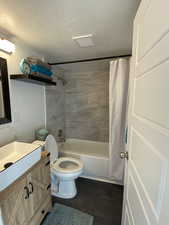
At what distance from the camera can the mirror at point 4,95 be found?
4.31 feet

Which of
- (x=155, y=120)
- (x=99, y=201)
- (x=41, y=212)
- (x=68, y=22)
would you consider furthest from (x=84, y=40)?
(x=99, y=201)

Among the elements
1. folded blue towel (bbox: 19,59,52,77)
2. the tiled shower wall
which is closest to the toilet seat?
the tiled shower wall

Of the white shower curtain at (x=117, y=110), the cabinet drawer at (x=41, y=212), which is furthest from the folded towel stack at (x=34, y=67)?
the cabinet drawer at (x=41, y=212)

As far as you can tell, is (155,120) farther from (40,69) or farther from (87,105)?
(87,105)

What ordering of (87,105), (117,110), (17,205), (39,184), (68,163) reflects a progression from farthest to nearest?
(87,105)
(68,163)
(117,110)
(39,184)
(17,205)

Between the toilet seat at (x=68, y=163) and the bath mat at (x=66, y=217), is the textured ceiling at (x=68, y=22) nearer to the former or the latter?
the toilet seat at (x=68, y=163)

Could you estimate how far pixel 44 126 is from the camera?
80.7 inches

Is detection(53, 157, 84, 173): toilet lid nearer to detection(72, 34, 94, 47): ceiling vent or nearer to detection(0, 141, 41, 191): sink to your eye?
detection(0, 141, 41, 191): sink

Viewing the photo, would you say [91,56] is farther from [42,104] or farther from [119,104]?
[42,104]

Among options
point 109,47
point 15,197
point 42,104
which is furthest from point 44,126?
point 109,47

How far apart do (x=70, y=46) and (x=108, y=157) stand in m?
1.85

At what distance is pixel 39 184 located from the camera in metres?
1.26

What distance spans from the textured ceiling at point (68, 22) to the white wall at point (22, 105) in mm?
257

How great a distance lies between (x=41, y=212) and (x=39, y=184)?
33cm
